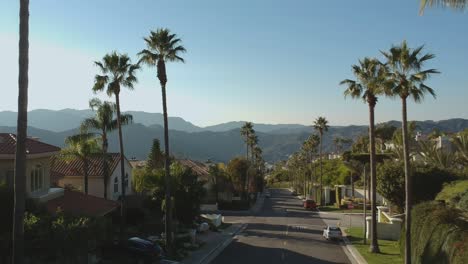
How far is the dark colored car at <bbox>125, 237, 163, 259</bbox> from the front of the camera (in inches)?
974

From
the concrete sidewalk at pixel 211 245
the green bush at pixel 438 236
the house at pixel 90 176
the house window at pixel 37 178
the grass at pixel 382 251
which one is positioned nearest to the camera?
the green bush at pixel 438 236

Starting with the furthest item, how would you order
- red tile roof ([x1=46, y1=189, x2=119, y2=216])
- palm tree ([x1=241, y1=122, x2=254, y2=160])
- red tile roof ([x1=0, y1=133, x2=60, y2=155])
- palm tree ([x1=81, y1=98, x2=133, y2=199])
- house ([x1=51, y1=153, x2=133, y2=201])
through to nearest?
1. palm tree ([x1=241, y1=122, x2=254, y2=160])
2. house ([x1=51, y1=153, x2=133, y2=201])
3. palm tree ([x1=81, y1=98, x2=133, y2=199])
4. red tile roof ([x1=46, y1=189, x2=119, y2=216])
5. red tile roof ([x1=0, y1=133, x2=60, y2=155])

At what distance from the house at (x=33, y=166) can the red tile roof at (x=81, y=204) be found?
1.68 feet

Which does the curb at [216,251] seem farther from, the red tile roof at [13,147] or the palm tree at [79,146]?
the palm tree at [79,146]

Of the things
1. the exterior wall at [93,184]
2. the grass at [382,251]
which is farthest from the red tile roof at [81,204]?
the grass at [382,251]

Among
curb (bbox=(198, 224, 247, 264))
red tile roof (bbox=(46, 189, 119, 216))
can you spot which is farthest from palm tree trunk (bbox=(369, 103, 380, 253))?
red tile roof (bbox=(46, 189, 119, 216))

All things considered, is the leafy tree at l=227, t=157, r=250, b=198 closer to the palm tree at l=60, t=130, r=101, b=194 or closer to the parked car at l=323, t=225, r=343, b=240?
the parked car at l=323, t=225, r=343, b=240

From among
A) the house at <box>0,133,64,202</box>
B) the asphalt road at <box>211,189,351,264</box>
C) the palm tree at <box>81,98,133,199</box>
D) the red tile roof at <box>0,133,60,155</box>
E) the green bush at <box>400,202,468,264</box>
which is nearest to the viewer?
the green bush at <box>400,202,468,264</box>

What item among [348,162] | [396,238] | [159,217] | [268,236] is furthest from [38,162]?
[348,162]

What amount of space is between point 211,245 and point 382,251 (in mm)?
11948

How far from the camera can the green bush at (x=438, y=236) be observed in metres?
16.0

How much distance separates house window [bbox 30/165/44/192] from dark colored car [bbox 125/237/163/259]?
229 inches

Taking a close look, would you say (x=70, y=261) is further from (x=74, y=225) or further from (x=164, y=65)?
(x=164, y=65)

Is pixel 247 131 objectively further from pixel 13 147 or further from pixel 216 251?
pixel 13 147
